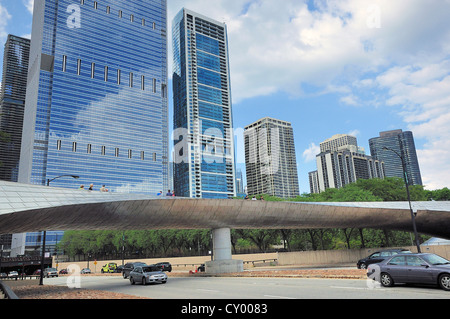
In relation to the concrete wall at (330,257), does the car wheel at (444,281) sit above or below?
above

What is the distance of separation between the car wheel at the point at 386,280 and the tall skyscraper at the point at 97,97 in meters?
138

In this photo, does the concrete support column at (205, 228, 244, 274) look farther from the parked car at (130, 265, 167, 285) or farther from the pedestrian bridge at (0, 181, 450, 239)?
the parked car at (130, 265, 167, 285)

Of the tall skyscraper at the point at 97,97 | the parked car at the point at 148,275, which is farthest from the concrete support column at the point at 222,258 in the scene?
the tall skyscraper at the point at 97,97

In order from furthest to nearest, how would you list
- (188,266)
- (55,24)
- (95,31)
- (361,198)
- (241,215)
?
(95,31), (55,24), (188,266), (361,198), (241,215)

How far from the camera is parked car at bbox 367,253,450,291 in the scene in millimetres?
12852

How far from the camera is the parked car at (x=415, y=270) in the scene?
12852 millimetres

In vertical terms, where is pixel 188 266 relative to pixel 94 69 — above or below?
below

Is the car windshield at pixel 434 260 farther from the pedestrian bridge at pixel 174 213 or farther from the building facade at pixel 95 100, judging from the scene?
the building facade at pixel 95 100

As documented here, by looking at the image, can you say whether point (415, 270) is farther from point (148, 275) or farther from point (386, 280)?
point (148, 275)

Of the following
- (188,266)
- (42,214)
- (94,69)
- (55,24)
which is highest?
(55,24)
